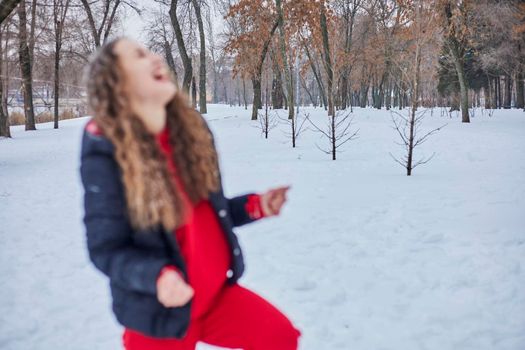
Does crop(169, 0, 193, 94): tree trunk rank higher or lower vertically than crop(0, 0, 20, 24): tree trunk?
higher

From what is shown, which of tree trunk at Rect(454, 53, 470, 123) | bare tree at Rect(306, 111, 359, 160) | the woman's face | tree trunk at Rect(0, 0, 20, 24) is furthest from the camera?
tree trunk at Rect(454, 53, 470, 123)

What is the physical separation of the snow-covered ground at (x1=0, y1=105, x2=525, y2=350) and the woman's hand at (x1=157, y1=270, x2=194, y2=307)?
1622mm

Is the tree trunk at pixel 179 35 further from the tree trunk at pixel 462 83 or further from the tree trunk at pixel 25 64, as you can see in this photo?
the tree trunk at pixel 462 83

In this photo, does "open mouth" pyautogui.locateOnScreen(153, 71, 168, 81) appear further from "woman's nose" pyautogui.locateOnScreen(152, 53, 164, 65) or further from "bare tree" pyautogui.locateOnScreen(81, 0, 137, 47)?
"bare tree" pyautogui.locateOnScreen(81, 0, 137, 47)

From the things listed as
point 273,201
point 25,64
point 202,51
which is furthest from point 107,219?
point 202,51

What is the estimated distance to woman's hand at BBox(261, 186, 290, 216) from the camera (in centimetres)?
160

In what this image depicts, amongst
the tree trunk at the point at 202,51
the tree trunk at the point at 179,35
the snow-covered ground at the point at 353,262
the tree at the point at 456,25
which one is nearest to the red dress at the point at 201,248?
the snow-covered ground at the point at 353,262

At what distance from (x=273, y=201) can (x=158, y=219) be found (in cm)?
49

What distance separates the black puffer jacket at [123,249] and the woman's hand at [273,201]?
0.42m

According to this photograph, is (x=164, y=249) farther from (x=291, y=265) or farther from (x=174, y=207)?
(x=291, y=265)

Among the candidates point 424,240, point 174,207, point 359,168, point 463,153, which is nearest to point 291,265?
point 424,240

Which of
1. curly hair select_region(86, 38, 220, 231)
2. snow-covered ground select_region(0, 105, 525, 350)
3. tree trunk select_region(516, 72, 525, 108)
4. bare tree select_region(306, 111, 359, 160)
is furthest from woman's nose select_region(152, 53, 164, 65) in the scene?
tree trunk select_region(516, 72, 525, 108)

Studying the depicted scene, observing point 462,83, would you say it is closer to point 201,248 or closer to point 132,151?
point 201,248

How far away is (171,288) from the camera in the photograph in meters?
1.19
